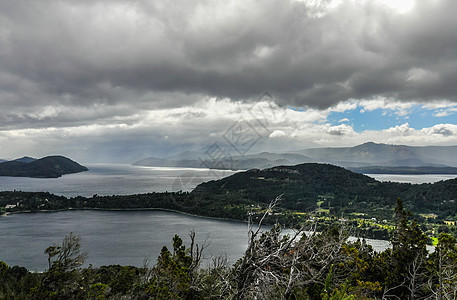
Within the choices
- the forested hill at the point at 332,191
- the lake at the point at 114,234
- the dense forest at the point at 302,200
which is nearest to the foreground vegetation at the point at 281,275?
the lake at the point at 114,234

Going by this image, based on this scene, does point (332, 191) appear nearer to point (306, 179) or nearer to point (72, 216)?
point (306, 179)

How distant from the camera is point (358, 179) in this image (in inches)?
5694

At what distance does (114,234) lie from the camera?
71188 millimetres

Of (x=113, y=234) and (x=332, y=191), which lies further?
(x=332, y=191)

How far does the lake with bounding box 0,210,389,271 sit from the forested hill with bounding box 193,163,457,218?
2896cm

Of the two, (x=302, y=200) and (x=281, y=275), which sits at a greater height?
(x=281, y=275)

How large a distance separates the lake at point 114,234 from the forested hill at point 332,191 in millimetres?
28960

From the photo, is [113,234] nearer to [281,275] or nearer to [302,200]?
[281,275]

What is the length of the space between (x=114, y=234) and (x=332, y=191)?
103 m

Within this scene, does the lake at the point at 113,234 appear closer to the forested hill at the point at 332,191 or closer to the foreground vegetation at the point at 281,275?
the foreground vegetation at the point at 281,275

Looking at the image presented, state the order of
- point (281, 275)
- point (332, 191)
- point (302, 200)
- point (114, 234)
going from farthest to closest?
point (332, 191) → point (302, 200) → point (114, 234) → point (281, 275)

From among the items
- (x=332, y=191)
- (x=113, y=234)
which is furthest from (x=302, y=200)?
(x=113, y=234)

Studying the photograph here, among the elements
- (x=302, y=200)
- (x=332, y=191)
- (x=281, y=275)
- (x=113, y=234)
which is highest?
(x=281, y=275)

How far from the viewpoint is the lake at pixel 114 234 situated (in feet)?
173
